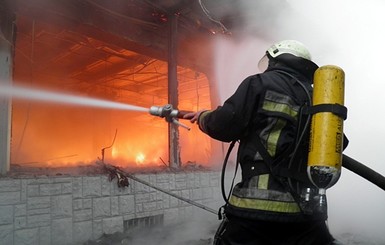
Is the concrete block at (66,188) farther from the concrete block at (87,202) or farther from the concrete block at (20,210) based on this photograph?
the concrete block at (20,210)

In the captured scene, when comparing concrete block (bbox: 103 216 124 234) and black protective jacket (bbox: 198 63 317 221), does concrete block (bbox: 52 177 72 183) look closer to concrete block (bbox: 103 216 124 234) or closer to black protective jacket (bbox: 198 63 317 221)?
concrete block (bbox: 103 216 124 234)

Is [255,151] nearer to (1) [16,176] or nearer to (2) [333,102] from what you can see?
(2) [333,102]

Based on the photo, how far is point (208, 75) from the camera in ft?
27.1

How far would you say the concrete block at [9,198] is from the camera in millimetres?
4023

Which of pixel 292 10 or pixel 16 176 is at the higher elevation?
pixel 292 10

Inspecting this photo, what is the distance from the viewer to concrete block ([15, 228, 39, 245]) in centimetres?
408

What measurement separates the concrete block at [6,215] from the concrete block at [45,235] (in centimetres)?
41

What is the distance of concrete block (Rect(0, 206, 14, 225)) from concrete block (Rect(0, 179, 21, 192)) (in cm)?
22

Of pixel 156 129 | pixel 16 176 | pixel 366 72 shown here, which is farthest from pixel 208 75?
pixel 16 176

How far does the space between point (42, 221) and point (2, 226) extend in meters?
0.48

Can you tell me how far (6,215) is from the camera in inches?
159

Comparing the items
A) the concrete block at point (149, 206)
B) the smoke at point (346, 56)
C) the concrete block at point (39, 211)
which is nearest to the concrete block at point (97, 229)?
the concrete block at point (39, 211)

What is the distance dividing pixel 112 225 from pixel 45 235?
107 centimetres

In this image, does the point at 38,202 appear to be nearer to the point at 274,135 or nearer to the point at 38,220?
the point at 38,220
